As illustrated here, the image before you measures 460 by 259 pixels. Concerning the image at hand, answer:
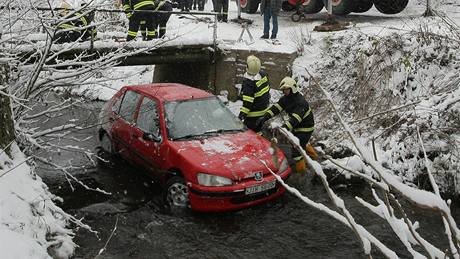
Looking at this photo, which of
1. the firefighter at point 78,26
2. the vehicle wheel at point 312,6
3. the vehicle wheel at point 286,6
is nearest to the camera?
the firefighter at point 78,26

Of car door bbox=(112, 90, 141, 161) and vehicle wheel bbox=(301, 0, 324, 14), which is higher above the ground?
vehicle wheel bbox=(301, 0, 324, 14)

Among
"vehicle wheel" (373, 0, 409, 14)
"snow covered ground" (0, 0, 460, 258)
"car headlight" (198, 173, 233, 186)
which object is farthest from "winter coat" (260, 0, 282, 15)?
"car headlight" (198, 173, 233, 186)

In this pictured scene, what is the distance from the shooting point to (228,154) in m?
6.34

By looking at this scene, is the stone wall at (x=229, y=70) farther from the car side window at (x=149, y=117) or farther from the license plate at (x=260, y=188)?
the license plate at (x=260, y=188)

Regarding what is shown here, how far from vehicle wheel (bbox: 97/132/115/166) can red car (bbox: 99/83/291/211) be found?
75 mm

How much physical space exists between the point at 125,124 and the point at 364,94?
5.38 m

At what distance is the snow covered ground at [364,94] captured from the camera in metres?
4.61

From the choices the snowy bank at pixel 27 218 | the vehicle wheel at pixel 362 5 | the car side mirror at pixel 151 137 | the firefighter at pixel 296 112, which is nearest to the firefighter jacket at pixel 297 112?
the firefighter at pixel 296 112

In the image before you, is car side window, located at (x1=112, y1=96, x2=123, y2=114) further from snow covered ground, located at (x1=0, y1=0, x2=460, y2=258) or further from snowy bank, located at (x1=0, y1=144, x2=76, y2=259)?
snowy bank, located at (x1=0, y1=144, x2=76, y2=259)

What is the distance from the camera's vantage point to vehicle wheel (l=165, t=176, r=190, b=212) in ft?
20.5

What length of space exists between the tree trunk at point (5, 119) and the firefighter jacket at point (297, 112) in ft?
13.7

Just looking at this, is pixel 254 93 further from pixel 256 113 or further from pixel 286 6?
pixel 286 6

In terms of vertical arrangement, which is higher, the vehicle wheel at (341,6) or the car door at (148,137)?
the vehicle wheel at (341,6)

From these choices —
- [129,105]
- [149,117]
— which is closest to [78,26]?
[129,105]
